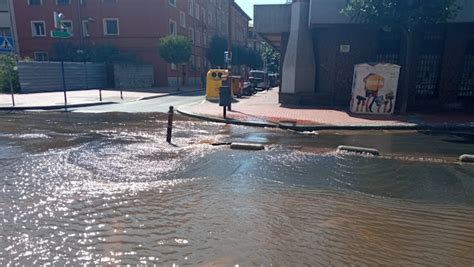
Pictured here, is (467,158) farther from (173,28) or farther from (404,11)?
(173,28)

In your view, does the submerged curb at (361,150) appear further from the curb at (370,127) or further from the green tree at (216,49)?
the green tree at (216,49)

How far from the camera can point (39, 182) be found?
5.38 metres

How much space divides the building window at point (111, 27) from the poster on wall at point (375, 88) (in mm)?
30296

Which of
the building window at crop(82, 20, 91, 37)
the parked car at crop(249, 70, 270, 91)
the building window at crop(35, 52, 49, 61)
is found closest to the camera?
the parked car at crop(249, 70, 270, 91)

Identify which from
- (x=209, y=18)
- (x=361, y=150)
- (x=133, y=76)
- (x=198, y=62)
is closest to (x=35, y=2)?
(x=133, y=76)

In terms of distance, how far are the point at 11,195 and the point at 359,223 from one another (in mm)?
4833

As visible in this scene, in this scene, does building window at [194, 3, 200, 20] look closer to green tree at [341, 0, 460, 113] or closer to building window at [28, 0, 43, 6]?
building window at [28, 0, 43, 6]

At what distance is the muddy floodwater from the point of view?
3.38 meters

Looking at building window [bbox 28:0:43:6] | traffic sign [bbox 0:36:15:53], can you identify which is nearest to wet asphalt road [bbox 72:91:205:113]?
traffic sign [bbox 0:36:15:53]

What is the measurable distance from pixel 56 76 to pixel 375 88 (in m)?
24.9

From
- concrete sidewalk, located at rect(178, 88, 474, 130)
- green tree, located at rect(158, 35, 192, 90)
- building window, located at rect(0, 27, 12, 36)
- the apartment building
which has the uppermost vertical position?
the apartment building

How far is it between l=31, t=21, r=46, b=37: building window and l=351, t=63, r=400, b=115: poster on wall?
1453 inches

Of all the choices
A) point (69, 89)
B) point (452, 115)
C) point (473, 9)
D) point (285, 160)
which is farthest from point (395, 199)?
point (69, 89)

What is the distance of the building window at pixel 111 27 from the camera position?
1430 inches
